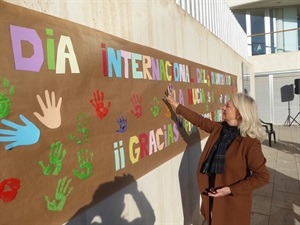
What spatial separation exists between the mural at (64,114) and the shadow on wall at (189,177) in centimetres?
90

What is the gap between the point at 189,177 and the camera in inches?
126

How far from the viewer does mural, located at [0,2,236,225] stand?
3.61ft

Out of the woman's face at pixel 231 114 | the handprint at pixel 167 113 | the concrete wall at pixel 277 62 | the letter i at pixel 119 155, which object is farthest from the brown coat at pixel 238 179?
the concrete wall at pixel 277 62

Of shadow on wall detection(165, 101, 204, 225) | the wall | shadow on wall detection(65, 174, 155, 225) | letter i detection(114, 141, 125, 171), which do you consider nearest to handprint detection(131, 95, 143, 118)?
letter i detection(114, 141, 125, 171)

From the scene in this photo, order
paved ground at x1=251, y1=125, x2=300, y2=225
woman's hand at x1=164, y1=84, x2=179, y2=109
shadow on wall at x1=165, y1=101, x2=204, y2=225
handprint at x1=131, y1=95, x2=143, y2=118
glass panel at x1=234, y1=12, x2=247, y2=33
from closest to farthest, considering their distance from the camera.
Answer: handprint at x1=131, y1=95, x2=143, y2=118, woman's hand at x1=164, y1=84, x2=179, y2=109, shadow on wall at x1=165, y1=101, x2=204, y2=225, paved ground at x1=251, y1=125, x2=300, y2=225, glass panel at x1=234, y1=12, x2=247, y2=33

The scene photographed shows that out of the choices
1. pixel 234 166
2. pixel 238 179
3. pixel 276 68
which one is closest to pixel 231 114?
pixel 234 166

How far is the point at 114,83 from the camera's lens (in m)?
1.71

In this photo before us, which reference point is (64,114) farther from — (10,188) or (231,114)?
(231,114)

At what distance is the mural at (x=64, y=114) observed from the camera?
3.61 ft

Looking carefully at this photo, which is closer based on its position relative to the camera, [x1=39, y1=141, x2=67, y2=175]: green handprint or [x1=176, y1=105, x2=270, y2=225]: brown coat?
[x1=39, y1=141, x2=67, y2=175]: green handprint

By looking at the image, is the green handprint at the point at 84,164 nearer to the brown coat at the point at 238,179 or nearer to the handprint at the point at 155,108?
the handprint at the point at 155,108

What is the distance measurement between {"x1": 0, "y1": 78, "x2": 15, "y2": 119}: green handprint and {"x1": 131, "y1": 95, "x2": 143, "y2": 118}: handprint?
3.17ft

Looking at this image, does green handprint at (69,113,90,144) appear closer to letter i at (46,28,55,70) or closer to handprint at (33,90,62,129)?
handprint at (33,90,62,129)

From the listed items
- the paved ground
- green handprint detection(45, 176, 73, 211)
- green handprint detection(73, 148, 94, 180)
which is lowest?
the paved ground
